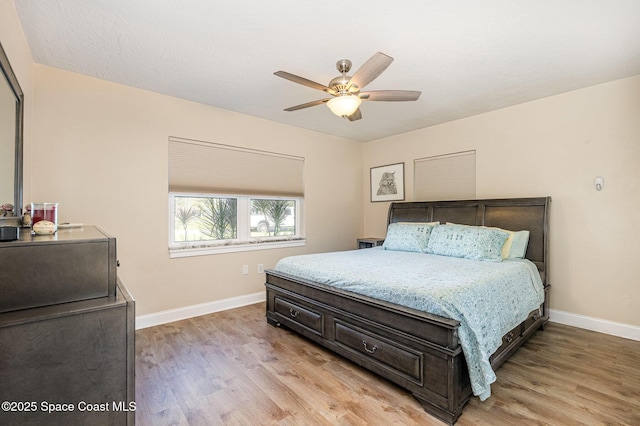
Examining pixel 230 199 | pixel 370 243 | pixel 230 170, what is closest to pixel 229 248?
pixel 230 199

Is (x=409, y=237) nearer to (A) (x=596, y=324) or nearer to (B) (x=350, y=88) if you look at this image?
(A) (x=596, y=324)

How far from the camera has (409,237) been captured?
370 centimetres

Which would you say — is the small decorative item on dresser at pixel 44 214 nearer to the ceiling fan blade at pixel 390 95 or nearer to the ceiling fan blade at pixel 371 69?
the ceiling fan blade at pixel 371 69

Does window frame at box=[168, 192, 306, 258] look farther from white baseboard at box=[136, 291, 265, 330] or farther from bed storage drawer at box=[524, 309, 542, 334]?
bed storage drawer at box=[524, 309, 542, 334]

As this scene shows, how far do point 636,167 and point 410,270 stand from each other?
2.38 m

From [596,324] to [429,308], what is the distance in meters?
2.42

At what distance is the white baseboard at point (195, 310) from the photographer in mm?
3129

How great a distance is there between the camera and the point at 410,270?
2.52 m

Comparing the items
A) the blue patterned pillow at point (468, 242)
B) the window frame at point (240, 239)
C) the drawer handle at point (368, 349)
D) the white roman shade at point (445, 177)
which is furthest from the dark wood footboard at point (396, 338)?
the white roman shade at point (445, 177)

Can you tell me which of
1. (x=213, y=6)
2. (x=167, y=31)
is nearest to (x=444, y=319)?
(x=213, y=6)

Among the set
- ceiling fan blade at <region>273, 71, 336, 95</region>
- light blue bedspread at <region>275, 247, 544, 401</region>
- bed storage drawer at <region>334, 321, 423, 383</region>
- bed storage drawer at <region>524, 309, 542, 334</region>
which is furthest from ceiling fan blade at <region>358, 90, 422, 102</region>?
bed storage drawer at <region>524, 309, 542, 334</region>

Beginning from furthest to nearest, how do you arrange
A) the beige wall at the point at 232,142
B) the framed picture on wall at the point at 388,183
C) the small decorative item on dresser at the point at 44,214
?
the framed picture on wall at the point at 388,183 → the beige wall at the point at 232,142 → the small decorative item on dresser at the point at 44,214

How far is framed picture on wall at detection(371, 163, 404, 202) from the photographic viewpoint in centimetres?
470

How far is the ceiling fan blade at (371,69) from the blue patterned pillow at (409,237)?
2.09 meters
